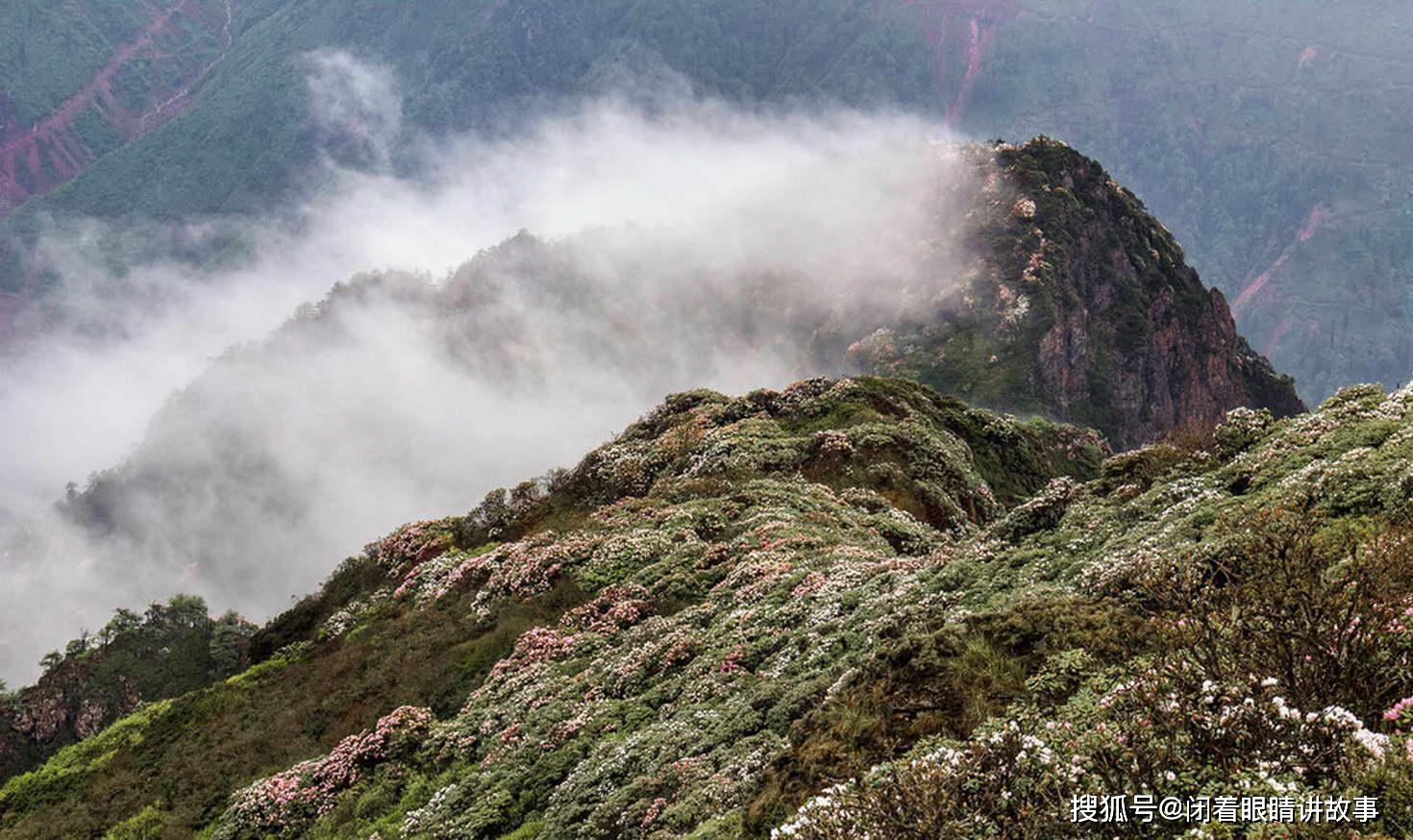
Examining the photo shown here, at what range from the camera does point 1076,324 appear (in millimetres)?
104750

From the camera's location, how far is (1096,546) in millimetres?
18391

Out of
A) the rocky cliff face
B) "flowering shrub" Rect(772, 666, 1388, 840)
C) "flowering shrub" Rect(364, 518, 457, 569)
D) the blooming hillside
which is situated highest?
the rocky cliff face

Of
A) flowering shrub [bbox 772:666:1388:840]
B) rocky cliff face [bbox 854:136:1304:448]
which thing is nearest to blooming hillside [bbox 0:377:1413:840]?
flowering shrub [bbox 772:666:1388:840]

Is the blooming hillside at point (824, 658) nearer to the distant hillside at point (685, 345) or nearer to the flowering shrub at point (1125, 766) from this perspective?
the flowering shrub at point (1125, 766)

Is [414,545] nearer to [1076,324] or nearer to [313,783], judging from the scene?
[313,783]

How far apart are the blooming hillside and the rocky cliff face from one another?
57711 mm

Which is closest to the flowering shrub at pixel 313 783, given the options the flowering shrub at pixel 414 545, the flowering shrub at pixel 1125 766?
the flowering shrub at pixel 414 545

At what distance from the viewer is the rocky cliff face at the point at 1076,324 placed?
10031 cm

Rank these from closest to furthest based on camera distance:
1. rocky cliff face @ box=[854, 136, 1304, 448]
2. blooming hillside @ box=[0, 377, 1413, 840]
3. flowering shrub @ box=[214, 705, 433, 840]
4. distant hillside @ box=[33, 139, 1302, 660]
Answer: blooming hillside @ box=[0, 377, 1413, 840] < flowering shrub @ box=[214, 705, 433, 840] < rocky cliff face @ box=[854, 136, 1304, 448] < distant hillside @ box=[33, 139, 1302, 660]

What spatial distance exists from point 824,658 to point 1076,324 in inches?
3824

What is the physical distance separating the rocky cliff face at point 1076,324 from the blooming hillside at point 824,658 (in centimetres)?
5771

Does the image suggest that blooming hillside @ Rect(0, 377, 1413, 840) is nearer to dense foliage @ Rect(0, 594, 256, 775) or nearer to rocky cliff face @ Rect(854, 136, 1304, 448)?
dense foliage @ Rect(0, 594, 256, 775)

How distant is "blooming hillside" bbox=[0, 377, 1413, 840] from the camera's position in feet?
26.5

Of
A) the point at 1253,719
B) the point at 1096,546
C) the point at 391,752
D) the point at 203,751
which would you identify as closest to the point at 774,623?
the point at 1096,546
